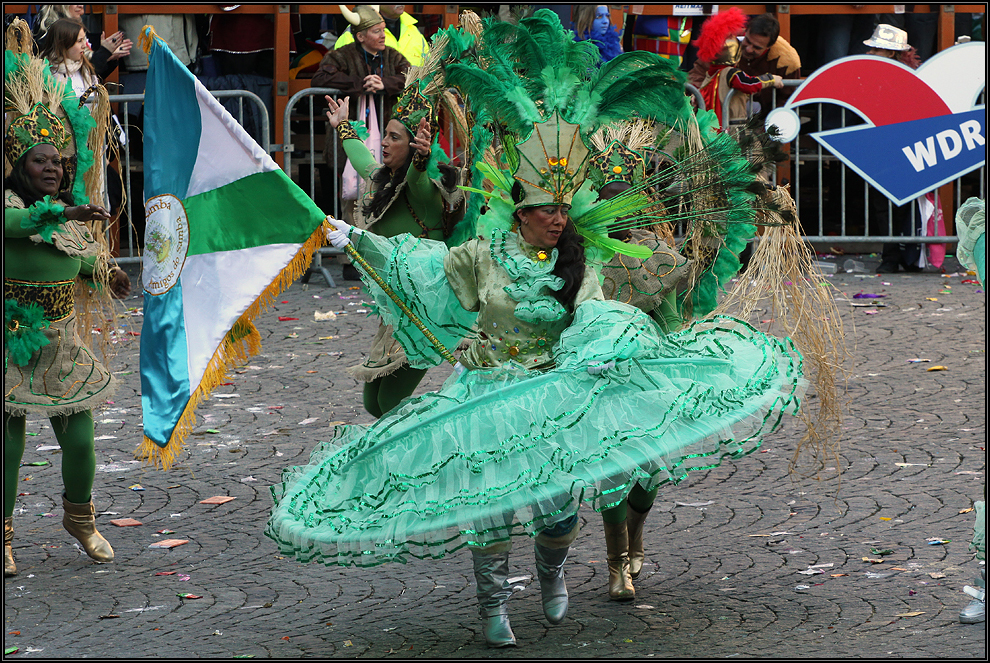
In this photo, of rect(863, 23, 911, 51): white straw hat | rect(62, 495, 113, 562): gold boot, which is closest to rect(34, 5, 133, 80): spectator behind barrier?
rect(62, 495, 113, 562): gold boot

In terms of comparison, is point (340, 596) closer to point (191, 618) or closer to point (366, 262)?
point (191, 618)

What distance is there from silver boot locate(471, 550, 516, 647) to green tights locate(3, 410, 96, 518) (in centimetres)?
199

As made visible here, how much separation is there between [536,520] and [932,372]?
16.8 feet

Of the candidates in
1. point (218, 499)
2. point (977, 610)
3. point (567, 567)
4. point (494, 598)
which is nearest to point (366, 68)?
point (218, 499)

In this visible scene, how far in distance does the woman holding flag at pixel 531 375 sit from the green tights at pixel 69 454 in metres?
1.29

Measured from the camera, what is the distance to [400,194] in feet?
21.4

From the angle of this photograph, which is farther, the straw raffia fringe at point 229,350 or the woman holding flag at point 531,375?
the straw raffia fringe at point 229,350

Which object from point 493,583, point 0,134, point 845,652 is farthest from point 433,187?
point 845,652

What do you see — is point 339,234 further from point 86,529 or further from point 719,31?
point 719,31

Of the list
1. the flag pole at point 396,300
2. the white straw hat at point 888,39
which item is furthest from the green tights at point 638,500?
the white straw hat at point 888,39

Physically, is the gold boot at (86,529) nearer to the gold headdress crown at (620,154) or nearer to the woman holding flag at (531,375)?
the woman holding flag at (531,375)

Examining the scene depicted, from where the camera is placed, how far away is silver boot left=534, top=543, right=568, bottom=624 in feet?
15.7

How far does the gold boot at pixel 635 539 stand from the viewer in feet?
17.5

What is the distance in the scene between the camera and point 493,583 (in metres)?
4.66
